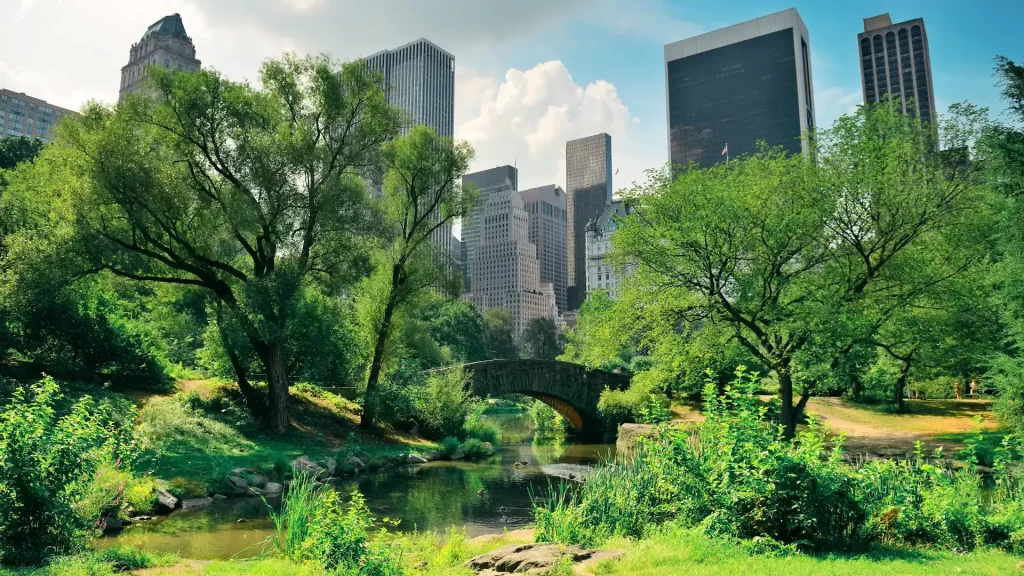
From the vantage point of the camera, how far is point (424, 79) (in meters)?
190

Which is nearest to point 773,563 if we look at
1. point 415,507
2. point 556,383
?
point 415,507

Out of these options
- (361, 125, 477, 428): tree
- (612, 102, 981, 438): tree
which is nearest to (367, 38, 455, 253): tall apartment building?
(361, 125, 477, 428): tree

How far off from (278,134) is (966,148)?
22.5m

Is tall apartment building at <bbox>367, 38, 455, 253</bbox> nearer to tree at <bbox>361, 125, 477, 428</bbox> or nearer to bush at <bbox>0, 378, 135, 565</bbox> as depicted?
tree at <bbox>361, 125, 477, 428</bbox>

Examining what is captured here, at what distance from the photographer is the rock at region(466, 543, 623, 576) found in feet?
21.5

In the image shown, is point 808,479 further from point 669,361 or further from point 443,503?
point 669,361

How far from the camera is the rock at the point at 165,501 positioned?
1331 centimetres

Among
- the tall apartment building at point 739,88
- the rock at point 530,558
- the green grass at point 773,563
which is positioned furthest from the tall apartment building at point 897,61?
the rock at point 530,558

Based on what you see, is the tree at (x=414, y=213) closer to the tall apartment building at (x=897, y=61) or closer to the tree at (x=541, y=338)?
the tree at (x=541, y=338)

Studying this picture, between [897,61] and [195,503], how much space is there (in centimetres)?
15133

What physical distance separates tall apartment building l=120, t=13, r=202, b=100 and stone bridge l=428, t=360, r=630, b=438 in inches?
4326

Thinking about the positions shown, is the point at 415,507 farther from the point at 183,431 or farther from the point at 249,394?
the point at 249,394

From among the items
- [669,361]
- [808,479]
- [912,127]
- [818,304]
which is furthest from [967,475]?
[912,127]

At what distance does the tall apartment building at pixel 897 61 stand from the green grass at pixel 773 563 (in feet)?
463
